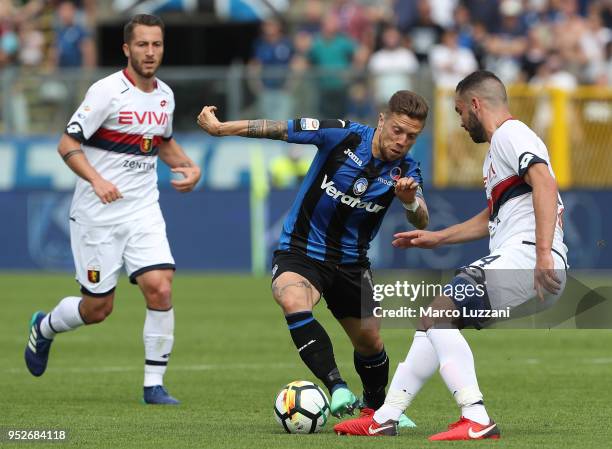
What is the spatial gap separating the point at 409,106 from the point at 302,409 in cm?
191

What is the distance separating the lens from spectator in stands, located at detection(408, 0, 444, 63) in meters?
23.4

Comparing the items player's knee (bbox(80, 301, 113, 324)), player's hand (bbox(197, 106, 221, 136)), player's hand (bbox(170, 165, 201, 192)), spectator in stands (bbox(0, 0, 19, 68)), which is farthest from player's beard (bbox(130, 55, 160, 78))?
spectator in stands (bbox(0, 0, 19, 68))

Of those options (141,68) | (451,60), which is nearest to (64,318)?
(141,68)

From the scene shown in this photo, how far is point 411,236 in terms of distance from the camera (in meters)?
8.62

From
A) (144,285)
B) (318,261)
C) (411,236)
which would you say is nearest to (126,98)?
(144,285)

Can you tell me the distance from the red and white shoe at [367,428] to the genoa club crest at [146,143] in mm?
3211

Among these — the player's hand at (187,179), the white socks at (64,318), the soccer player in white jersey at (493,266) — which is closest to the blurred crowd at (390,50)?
the player's hand at (187,179)

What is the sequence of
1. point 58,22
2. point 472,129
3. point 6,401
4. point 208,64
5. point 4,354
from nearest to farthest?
point 472,129
point 6,401
point 4,354
point 58,22
point 208,64

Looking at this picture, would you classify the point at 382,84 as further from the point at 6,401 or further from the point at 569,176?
the point at 6,401

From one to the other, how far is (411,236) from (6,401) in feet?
11.1

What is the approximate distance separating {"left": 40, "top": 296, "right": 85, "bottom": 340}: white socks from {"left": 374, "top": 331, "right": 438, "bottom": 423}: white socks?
3.36 meters

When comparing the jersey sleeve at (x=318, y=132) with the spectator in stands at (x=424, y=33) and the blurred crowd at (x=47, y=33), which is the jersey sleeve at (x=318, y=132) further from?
the blurred crowd at (x=47, y=33)

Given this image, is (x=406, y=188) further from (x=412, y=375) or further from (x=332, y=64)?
(x=332, y=64)

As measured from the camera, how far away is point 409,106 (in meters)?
8.64
